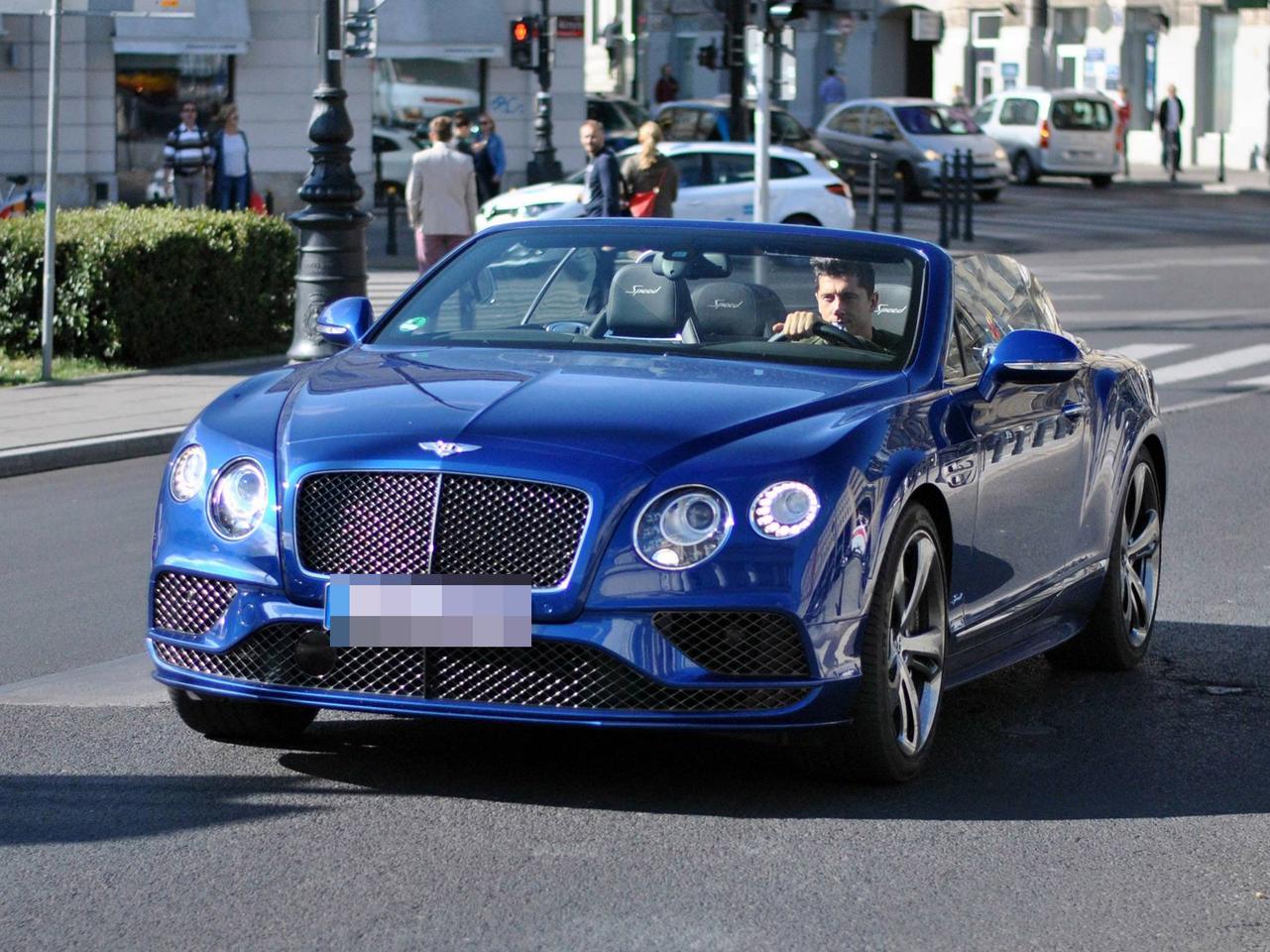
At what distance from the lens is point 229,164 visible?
2902 centimetres

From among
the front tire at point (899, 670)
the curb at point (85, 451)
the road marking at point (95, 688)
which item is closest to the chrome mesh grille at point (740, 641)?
the front tire at point (899, 670)

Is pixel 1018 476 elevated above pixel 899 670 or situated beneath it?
elevated above

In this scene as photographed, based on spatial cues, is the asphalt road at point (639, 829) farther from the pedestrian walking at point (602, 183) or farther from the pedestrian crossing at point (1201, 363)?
the pedestrian walking at point (602, 183)

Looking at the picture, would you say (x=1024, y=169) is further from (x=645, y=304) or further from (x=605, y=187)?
(x=645, y=304)

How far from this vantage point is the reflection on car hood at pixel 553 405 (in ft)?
18.6

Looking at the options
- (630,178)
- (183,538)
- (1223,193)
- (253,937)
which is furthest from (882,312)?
(1223,193)

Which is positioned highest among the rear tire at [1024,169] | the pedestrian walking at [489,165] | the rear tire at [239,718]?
the rear tire at [1024,169]

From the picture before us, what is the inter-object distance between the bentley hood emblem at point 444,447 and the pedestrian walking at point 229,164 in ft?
77.7

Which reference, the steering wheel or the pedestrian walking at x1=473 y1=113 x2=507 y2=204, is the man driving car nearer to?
the steering wheel

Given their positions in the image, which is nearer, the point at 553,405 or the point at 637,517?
the point at 637,517

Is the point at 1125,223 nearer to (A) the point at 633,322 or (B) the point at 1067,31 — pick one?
(B) the point at 1067,31

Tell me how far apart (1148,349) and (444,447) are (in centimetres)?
1541

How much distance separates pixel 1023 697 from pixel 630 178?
1476 centimetres

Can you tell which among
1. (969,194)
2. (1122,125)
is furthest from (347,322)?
(1122,125)
